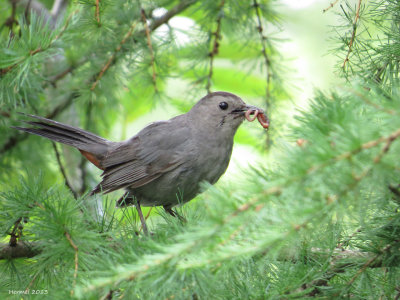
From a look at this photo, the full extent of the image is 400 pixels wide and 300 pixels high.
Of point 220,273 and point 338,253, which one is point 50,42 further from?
point 338,253

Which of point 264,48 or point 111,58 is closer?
point 111,58

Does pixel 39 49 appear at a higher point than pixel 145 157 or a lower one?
higher

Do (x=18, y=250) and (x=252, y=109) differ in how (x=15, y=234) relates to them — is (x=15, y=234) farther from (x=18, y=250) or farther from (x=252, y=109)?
(x=252, y=109)

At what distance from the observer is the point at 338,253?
2.28 meters

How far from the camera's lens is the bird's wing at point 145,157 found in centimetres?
362

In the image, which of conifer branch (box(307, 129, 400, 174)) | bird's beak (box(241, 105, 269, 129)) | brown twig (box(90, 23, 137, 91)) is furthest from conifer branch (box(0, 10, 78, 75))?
conifer branch (box(307, 129, 400, 174))

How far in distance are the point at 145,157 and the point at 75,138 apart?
67 cm

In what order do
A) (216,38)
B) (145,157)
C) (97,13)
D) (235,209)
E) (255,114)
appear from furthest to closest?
(216,38)
(145,157)
(255,114)
(97,13)
(235,209)

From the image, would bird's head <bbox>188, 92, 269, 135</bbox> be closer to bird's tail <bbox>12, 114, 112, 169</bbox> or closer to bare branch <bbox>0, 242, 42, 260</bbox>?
bird's tail <bbox>12, 114, 112, 169</bbox>

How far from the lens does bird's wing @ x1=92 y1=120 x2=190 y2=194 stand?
143 inches

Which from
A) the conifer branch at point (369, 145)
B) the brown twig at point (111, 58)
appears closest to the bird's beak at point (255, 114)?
the brown twig at point (111, 58)

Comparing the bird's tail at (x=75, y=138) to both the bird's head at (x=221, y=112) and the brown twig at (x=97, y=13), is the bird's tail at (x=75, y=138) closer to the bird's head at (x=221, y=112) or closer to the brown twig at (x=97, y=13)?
the bird's head at (x=221, y=112)

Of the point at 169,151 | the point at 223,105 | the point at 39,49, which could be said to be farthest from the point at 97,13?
the point at 223,105

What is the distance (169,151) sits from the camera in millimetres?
3658
